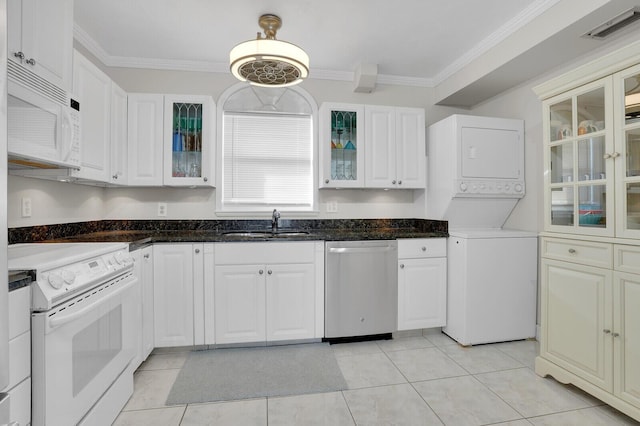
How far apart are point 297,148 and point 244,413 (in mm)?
2349

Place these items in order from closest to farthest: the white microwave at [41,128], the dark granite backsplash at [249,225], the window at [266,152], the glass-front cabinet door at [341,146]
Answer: the white microwave at [41,128] < the dark granite backsplash at [249,225] < the glass-front cabinet door at [341,146] < the window at [266,152]

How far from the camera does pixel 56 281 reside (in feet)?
4.10

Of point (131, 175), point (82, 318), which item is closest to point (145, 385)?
point (82, 318)

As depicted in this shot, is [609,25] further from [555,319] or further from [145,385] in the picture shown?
[145,385]

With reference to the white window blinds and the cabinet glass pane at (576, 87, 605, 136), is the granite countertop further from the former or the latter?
the cabinet glass pane at (576, 87, 605, 136)

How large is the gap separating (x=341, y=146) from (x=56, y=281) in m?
2.40

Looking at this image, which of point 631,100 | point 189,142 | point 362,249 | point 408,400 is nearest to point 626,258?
point 631,100

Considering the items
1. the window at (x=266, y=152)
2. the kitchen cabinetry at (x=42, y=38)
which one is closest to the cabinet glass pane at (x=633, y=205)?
the window at (x=266, y=152)

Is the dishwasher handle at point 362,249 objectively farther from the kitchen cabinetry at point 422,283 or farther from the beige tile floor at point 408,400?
the beige tile floor at point 408,400

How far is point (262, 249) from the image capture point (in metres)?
2.52

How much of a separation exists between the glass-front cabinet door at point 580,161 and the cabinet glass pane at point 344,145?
1.51 m

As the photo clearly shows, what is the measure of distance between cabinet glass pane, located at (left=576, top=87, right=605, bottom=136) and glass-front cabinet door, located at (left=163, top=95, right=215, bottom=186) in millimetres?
2733

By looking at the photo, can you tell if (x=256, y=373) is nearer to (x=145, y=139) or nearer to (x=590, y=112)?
(x=145, y=139)

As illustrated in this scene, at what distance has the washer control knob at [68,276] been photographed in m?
1.29
